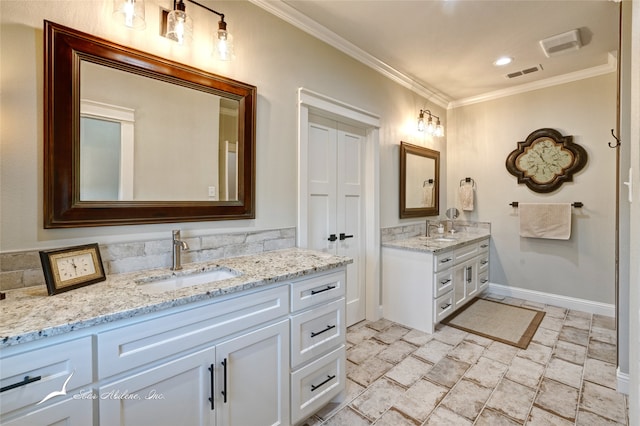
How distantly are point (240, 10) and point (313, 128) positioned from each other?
98 centimetres

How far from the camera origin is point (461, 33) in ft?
8.20

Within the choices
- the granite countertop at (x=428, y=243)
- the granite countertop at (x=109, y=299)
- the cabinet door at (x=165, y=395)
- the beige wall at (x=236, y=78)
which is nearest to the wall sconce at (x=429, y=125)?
the beige wall at (x=236, y=78)

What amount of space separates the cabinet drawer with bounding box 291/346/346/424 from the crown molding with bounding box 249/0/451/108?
2.38 metres

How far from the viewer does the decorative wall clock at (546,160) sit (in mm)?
3297

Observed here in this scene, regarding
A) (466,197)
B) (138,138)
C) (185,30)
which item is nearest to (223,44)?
(185,30)

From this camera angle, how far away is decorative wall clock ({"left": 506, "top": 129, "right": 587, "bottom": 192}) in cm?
330

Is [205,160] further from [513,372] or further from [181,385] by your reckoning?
[513,372]

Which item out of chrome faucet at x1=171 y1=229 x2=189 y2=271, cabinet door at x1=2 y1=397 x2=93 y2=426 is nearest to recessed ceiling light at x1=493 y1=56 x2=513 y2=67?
chrome faucet at x1=171 y1=229 x2=189 y2=271

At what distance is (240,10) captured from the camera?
1.96 m

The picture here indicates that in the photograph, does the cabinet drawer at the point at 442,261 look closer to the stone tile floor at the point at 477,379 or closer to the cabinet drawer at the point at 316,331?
the stone tile floor at the point at 477,379

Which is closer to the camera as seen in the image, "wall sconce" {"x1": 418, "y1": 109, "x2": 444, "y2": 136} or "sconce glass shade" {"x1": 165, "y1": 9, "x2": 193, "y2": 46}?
"sconce glass shade" {"x1": 165, "y1": 9, "x2": 193, "y2": 46}

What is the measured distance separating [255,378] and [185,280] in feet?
2.05

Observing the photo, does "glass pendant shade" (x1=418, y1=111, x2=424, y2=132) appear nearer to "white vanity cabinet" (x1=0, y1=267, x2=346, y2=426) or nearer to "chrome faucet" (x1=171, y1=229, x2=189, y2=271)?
"white vanity cabinet" (x1=0, y1=267, x2=346, y2=426)

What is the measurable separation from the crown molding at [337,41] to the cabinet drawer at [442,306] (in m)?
2.39
